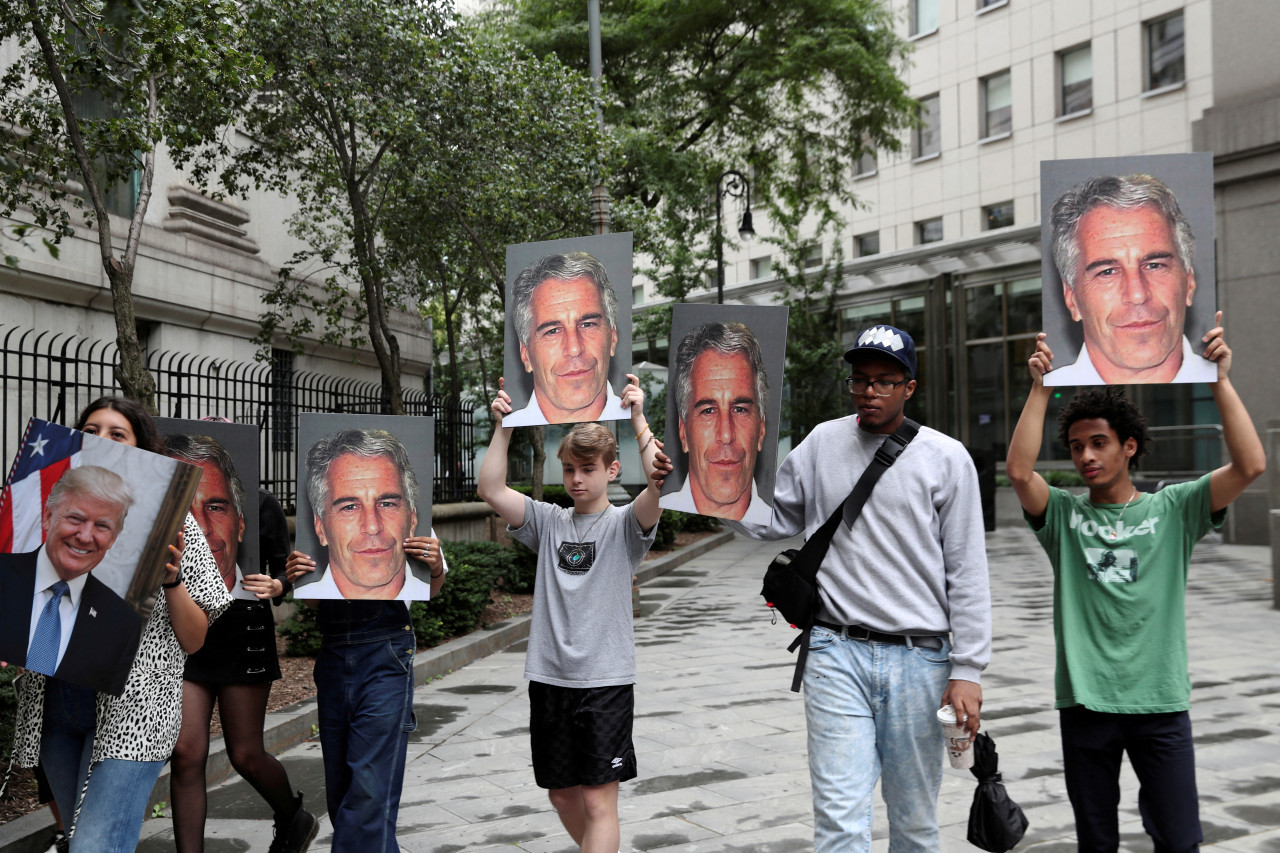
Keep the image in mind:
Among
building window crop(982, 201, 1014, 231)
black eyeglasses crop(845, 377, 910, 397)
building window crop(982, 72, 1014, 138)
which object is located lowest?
black eyeglasses crop(845, 377, 910, 397)

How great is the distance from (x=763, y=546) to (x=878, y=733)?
22.3 metres

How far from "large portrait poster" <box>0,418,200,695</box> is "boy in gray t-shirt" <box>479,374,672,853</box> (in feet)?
4.26

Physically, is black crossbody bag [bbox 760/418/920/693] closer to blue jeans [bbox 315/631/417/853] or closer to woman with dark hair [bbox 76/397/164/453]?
blue jeans [bbox 315/631/417/853]

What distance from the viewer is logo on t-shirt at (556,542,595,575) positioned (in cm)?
425

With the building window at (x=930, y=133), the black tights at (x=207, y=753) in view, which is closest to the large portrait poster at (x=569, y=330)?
the black tights at (x=207, y=753)

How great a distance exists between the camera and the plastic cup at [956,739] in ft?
11.6

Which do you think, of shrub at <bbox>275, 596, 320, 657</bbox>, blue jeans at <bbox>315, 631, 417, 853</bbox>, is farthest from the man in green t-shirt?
shrub at <bbox>275, 596, 320, 657</bbox>

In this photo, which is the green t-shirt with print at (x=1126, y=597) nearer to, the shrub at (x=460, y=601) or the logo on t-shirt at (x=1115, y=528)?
the logo on t-shirt at (x=1115, y=528)

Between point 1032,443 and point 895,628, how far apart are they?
79cm

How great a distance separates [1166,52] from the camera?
2866 cm

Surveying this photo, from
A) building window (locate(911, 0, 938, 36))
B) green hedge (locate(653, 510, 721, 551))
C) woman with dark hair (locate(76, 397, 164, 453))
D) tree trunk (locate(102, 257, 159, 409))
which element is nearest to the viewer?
woman with dark hair (locate(76, 397, 164, 453))

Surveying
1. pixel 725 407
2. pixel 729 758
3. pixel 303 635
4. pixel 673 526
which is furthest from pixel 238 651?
pixel 673 526

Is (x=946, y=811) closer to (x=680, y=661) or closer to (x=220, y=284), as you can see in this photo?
(x=680, y=661)

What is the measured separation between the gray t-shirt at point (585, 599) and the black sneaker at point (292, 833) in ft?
4.52
